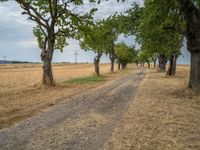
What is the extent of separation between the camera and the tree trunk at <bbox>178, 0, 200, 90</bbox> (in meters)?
20.7

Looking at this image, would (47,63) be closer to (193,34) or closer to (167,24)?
(167,24)

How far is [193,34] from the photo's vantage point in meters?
21.1

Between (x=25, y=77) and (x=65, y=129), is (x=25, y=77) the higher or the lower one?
the lower one

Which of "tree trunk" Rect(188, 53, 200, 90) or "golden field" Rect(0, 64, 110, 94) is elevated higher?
"tree trunk" Rect(188, 53, 200, 90)

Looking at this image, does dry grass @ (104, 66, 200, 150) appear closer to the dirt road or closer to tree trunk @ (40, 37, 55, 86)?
the dirt road

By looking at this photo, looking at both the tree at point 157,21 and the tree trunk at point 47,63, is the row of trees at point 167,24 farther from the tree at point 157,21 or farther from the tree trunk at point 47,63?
the tree trunk at point 47,63

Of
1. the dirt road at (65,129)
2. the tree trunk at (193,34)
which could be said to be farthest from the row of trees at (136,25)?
the dirt road at (65,129)

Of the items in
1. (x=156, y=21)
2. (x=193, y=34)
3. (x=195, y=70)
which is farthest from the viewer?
(x=156, y=21)

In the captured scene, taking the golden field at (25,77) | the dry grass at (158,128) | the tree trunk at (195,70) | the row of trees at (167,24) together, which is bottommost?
the golden field at (25,77)

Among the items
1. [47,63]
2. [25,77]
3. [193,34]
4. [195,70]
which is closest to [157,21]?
[193,34]

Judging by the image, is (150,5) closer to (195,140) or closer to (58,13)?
(58,13)

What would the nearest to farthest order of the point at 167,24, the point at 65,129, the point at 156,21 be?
the point at 65,129, the point at 156,21, the point at 167,24

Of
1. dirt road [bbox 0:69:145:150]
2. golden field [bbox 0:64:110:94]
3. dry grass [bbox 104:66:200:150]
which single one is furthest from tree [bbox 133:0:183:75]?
golden field [bbox 0:64:110:94]

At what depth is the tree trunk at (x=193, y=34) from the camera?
2067cm
